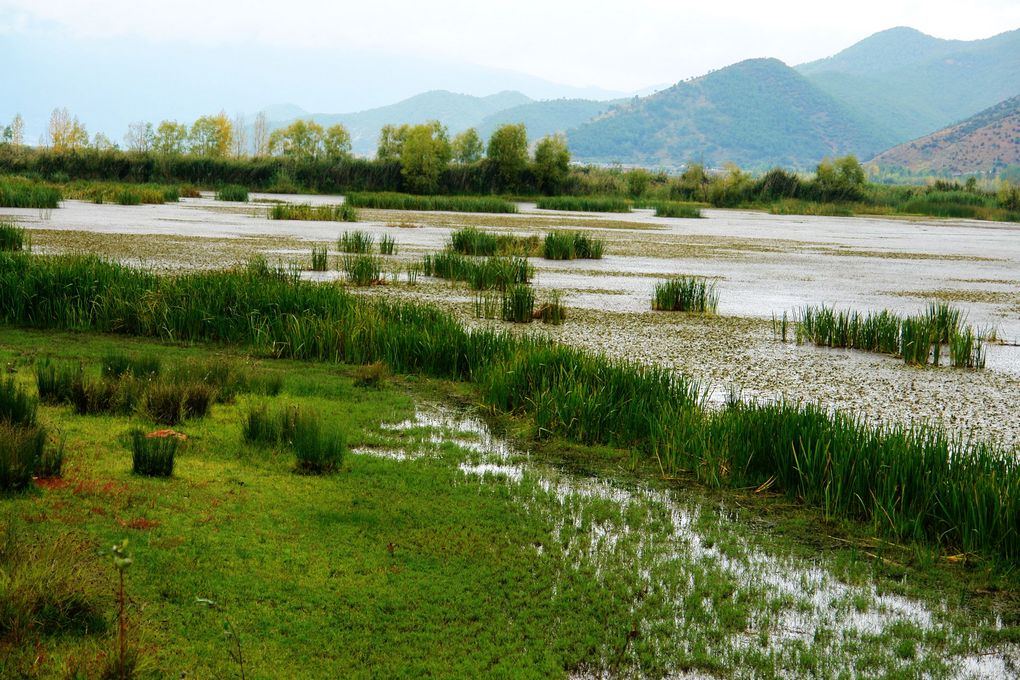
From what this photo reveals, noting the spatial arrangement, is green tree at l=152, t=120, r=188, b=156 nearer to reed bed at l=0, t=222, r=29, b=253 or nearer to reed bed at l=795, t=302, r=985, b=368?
reed bed at l=0, t=222, r=29, b=253

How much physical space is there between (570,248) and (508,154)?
3019cm

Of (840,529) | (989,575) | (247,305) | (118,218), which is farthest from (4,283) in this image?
(118,218)

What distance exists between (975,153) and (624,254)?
426 ft

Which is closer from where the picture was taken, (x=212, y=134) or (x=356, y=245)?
(x=356, y=245)

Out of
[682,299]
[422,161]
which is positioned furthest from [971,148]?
[682,299]

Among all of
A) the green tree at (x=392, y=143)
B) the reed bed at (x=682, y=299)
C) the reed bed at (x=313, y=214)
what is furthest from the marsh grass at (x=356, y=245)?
the green tree at (x=392, y=143)

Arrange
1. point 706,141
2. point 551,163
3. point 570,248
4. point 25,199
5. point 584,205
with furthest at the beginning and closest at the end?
point 706,141 → point 551,163 → point 584,205 → point 25,199 → point 570,248

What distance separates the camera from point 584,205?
42.3 meters

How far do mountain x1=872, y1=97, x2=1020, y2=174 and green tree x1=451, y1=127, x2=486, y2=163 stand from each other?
284 feet

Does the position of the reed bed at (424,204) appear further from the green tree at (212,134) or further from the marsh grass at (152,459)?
the green tree at (212,134)

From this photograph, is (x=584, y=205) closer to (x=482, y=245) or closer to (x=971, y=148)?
(x=482, y=245)

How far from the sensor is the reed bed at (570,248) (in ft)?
61.7

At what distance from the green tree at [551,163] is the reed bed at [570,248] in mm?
29230

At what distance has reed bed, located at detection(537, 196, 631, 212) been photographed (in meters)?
41.2
